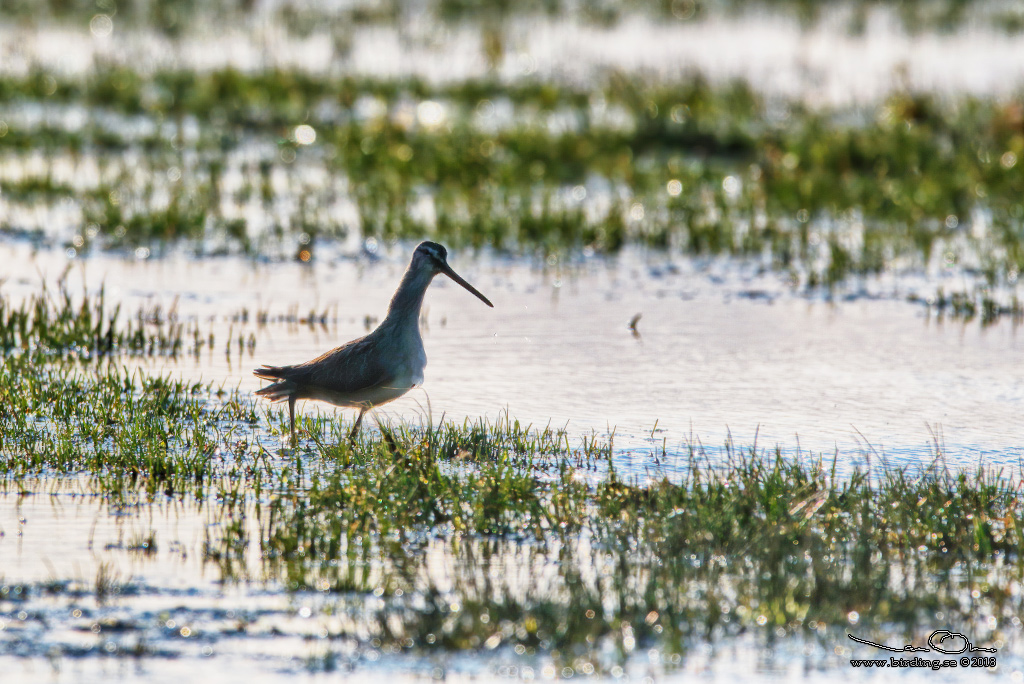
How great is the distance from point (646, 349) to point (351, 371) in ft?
9.63

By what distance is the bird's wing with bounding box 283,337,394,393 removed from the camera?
22.0 feet

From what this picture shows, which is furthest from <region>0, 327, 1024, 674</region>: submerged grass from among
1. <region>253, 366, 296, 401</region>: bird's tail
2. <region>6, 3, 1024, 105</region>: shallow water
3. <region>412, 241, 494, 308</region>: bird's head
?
<region>6, 3, 1024, 105</region>: shallow water

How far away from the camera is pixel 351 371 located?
6738 mm

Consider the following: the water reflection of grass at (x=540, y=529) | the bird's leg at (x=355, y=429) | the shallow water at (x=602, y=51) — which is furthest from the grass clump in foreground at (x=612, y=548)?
the shallow water at (x=602, y=51)

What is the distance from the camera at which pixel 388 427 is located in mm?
6738

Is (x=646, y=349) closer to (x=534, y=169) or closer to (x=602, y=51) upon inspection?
(x=534, y=169)

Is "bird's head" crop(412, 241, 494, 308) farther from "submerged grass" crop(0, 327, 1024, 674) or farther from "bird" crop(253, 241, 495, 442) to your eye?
"submerged grass" crop(0, 327, 1024, 674)

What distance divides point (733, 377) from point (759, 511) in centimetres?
283

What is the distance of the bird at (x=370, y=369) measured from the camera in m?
6.71

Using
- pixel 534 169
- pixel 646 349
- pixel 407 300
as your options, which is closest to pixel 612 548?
pixel 407 300

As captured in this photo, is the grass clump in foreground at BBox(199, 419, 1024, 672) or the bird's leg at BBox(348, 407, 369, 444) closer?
the grass clump in foreground at BBox(199, 419, 1024, 672)

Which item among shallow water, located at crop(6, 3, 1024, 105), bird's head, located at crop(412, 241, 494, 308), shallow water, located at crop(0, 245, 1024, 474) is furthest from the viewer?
shallow water, located at crop(6, 3, 1024, 105)

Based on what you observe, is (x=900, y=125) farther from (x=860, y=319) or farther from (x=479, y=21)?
(x=479, y=21)
